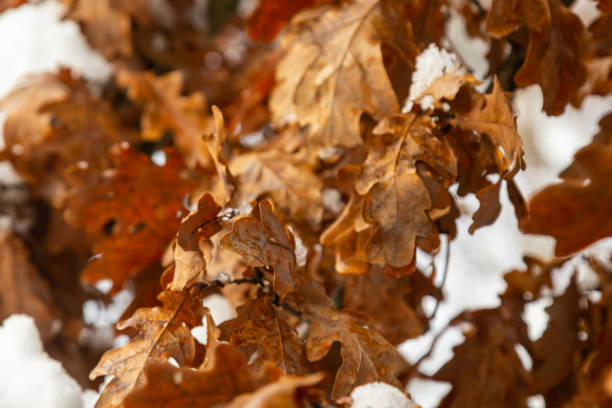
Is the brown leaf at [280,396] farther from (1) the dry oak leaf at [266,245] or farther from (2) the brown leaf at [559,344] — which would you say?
(2) the brown leaf at [559,344]

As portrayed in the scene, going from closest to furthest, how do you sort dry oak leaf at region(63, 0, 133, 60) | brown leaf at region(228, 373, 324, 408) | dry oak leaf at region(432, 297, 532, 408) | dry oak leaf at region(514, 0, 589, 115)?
brown leaf at region(228, 373, 324, 408)
dry oak leaf at region(514, 0, 589, 115)
dry oak leaf at region(432, 297, 532, 408)
dry oak leaf at region(63, 0, 133, 60)

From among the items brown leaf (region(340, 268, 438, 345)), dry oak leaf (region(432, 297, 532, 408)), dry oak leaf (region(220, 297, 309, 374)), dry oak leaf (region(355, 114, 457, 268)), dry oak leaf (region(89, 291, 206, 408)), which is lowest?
dry oak leaf (region(432, 297, 532, 408))

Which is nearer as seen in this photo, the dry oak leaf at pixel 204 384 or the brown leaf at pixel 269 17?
the dry oak leaf at pixel 204 384

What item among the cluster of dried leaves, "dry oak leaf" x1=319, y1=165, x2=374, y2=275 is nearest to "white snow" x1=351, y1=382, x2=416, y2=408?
the cluster of dried leaves

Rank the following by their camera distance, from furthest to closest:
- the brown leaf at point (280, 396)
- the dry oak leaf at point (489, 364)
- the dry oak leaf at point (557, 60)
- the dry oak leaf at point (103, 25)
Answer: the dry oak leaf at point (103, 25) < the dry oak leaf at point (489, 364) < the dry oak leaf at point (557, 60) < the brown leaf at point (280, 396)

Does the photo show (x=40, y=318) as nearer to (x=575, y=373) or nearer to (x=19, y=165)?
(x=19, y=165)

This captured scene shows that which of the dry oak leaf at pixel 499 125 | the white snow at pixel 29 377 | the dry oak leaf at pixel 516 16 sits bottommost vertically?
the white snow at pixel 29 377

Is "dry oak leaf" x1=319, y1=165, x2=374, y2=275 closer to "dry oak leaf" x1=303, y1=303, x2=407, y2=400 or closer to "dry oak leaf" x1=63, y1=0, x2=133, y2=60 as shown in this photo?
"dry oak leaf" x1=303, y1=303, x2=407, y2=400

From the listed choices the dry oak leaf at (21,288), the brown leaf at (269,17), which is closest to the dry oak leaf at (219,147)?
the brown leaf at (269,17)

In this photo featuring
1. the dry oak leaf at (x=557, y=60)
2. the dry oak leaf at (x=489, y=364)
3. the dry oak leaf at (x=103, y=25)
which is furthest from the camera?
the dry oak leaf at (x=103, y=25)
